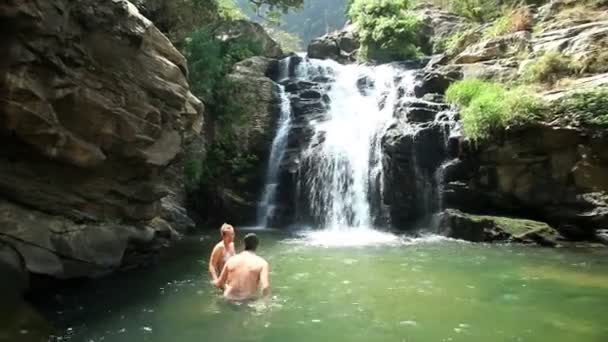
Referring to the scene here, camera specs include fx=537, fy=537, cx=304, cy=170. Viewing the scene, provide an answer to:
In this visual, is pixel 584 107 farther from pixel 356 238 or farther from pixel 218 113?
pixel 218 113

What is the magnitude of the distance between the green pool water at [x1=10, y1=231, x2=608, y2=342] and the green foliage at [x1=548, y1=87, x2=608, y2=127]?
3458 mm

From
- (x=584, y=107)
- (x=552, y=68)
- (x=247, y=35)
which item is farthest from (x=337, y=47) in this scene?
(x=584, y=107)

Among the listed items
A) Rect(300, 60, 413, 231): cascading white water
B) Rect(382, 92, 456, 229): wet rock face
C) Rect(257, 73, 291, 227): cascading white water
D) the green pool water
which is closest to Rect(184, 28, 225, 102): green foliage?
Rect(257, 73, 291, 227): cascading white water

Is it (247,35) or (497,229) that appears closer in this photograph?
(497,229)

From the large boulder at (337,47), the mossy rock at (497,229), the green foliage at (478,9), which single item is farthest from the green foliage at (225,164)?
the green foliage at (478,9)

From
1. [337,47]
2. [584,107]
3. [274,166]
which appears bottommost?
[274,166]

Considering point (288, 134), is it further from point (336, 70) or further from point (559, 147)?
point (559, 147)

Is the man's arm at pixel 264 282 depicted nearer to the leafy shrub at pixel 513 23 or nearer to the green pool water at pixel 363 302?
the green pool water at pixel 363 302

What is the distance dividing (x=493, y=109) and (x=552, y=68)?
7.85 feet

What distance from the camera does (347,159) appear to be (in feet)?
57.8

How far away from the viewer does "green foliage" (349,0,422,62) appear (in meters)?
25.2

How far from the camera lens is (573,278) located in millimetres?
9109

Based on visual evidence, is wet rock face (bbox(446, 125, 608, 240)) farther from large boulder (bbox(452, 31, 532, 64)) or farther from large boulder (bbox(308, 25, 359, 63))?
large boulder (bbox(308, 25, 359, 63))

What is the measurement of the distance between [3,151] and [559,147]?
489 inches
